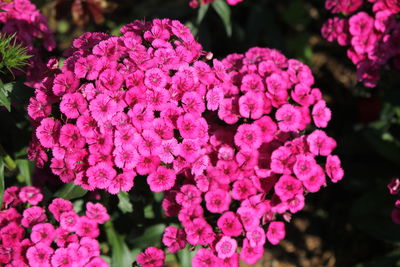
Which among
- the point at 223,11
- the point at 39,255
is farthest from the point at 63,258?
the point at 223,11

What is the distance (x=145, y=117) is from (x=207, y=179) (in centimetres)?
46

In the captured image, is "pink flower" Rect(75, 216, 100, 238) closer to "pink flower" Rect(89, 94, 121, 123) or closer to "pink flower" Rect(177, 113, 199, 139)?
"pink flower" Rect(89, 94, 121, 123)

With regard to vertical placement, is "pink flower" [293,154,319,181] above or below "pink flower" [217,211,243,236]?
above

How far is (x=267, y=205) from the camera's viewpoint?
238 cm

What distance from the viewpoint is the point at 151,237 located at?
8.93 feet

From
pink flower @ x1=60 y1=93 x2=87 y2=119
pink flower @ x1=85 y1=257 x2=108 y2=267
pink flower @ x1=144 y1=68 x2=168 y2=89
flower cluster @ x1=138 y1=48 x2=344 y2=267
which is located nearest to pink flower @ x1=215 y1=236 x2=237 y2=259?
flower cluster @ x1=138 y1=48 x2=344 y2=267

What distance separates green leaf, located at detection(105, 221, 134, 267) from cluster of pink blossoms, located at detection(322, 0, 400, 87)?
178 cm

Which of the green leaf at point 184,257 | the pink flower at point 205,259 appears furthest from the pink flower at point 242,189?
the green leaf at point 184,257

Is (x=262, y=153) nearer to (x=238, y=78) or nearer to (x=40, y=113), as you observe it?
(x=238, y=78)

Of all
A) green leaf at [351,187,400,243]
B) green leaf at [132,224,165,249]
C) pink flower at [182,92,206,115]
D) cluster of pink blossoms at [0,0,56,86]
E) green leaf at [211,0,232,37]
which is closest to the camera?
pink flower at [182,92,206,115]

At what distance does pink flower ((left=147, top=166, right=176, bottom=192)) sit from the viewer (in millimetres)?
2209

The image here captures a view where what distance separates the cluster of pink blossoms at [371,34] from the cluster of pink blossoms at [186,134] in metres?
0.53

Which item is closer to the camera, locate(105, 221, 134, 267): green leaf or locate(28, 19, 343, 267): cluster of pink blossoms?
locate(28, 19, 343, 267): cluster of pink blossoms

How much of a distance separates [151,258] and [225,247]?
1.37 ft
